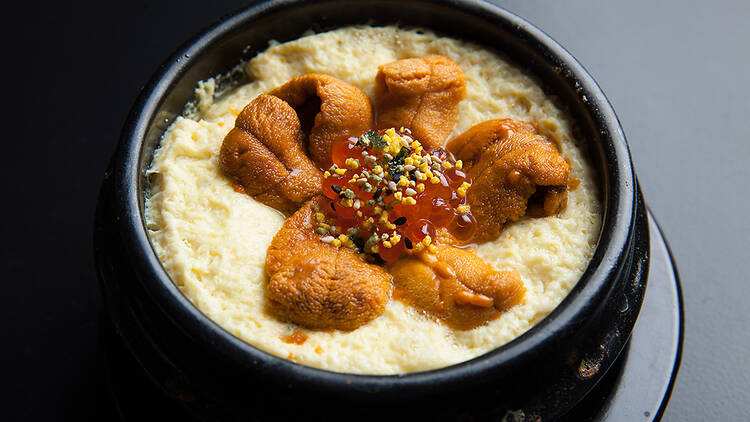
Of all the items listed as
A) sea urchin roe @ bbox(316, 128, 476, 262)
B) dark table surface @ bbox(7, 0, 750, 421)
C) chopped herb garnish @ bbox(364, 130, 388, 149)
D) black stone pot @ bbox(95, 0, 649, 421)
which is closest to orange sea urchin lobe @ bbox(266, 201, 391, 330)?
sea urchin roe @ bbox(316, 128, 476, 262)

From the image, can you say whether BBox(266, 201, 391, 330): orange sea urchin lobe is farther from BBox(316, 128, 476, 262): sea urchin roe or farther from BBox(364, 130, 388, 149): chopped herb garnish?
BBox(364, 130, 388, 149): chopped herb garnish

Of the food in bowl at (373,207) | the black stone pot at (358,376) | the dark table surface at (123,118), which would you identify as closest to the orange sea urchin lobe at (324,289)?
the food in bowl at (373,207)

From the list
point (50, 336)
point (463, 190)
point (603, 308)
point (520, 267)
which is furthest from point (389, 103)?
point (50, 336)

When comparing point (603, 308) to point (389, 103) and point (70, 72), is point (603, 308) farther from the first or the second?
point (70, 72)

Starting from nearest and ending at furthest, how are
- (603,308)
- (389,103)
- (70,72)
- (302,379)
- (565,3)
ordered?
(302,379) → (603,308) → (389,103) → (70,72) → (565,3)

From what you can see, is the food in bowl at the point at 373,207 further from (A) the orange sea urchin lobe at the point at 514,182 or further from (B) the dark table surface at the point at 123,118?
(B) the dark table surface at the point at 123,118

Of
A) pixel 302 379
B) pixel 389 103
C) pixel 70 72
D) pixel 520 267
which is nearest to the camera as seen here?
pixel 302 379

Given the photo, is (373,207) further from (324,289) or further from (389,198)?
(324,289)
